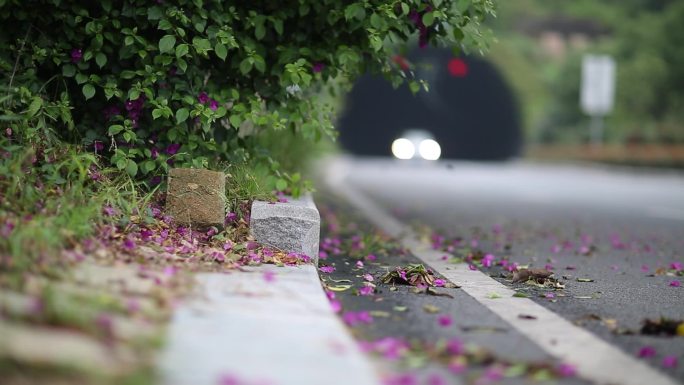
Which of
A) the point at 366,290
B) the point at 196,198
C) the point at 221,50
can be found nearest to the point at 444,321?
the point at 366,290

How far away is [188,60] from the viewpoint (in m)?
6.25

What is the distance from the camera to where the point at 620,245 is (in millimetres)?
8578

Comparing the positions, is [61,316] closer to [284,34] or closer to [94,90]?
[94,90]

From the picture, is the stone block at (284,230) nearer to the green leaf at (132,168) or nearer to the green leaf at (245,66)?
the green leaf at (132,168)

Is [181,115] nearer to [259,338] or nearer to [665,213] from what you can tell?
[259,338]

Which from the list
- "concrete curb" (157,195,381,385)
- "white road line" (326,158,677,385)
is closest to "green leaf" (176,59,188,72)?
"concrete curb" (157,195,381,385)

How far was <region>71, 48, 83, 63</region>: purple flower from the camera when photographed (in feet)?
19.6

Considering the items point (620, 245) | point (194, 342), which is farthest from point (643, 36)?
point (194, 342)

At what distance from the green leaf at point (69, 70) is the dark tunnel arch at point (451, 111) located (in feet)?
64.0

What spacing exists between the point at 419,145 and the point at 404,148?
52cm

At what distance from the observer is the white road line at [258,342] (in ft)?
9.86

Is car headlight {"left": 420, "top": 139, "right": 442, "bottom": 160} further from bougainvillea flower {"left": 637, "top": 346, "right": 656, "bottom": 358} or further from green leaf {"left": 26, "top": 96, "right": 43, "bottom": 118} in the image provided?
bougainvillea flower {"left": 637, "top": 346, "right": 656, "bottom": 358}

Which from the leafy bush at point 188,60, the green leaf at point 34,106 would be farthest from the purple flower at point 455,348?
the green leaf at point 34,106

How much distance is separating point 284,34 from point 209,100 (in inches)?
35.7
